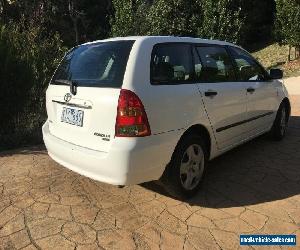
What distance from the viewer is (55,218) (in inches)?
146

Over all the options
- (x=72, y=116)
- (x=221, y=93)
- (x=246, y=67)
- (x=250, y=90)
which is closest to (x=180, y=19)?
(x=246, y=67)

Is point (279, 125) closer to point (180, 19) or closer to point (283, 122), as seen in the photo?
point (283, 122)

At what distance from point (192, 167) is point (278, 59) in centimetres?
1705

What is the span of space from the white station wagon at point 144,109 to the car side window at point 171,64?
1cm

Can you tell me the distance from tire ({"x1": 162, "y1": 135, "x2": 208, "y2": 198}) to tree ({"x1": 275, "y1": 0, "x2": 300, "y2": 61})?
47.8ft

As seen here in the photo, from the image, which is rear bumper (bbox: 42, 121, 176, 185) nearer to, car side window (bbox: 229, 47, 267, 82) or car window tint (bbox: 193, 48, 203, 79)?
car window tint (bbox: 193, 48, 203, 79)

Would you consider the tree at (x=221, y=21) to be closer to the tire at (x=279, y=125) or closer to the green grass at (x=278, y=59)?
the green grass at (x=278, y=59)

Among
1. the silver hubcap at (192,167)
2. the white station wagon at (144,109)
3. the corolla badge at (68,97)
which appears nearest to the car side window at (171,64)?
the white station wagon at (144,109)

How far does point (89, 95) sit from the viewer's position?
11.6 feet

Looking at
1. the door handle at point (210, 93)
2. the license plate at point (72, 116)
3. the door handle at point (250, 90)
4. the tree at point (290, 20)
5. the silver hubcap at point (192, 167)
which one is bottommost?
the silver hubcap at point (192, 167)

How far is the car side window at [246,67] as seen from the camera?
494 centimetres

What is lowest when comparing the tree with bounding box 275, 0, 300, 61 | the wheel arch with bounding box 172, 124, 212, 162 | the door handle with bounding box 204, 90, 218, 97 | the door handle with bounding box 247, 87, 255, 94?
the wheel arch with bounding box 172, 124, 212, 162

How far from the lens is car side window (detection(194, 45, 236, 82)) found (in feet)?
13.9

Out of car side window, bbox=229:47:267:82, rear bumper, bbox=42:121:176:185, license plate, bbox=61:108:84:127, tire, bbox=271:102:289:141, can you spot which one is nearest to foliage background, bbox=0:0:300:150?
license plate, bbox=61:108:84:127
